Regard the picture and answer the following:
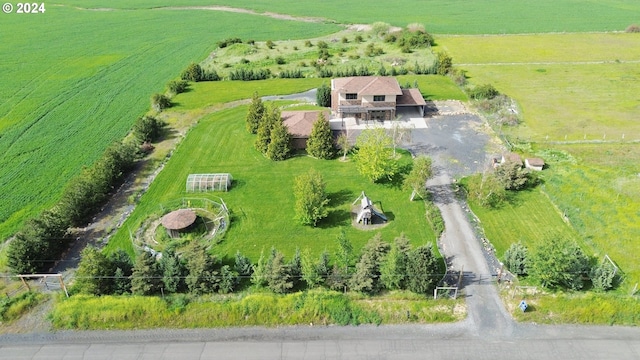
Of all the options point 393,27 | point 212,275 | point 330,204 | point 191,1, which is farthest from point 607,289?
point 191,1

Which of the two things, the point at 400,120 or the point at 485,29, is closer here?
the point at 400,120

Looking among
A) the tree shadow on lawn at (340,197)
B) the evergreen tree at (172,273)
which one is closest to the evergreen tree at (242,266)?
the evergreen tree at (172,273)

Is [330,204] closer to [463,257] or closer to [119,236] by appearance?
[463,257]

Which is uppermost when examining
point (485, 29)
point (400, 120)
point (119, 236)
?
point (485, 29)

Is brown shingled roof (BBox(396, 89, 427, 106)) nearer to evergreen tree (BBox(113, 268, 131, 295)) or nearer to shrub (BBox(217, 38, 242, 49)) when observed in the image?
evergreen tree (BBox(113, 268, 131, 295))

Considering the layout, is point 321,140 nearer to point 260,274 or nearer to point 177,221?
point 177,221

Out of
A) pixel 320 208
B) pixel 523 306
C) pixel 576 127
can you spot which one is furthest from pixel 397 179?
pixel 576 127

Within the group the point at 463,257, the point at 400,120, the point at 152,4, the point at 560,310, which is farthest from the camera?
the point at 152,4
